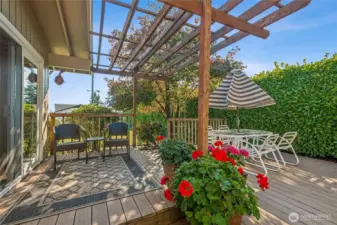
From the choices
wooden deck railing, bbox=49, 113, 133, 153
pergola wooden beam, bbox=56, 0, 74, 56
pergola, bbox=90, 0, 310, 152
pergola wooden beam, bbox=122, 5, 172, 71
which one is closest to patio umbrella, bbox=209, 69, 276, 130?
pergola, bbox=90, 0, 310, 152

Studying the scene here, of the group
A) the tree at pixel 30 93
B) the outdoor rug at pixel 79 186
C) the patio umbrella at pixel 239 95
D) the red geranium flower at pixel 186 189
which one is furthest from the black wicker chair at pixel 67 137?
the patio umbrella at pixel 239 95

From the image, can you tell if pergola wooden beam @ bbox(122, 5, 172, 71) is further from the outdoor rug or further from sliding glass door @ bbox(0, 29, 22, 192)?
the outdoor rug

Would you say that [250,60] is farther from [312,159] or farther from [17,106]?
[17,106]

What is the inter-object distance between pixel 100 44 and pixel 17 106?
1.96 metres

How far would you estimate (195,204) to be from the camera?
56.6 inches

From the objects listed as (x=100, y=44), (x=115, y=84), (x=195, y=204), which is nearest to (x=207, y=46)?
(x=195, y=204)

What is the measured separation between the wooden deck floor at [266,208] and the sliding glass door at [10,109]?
1101mm

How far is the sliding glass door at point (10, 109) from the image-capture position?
2090mm

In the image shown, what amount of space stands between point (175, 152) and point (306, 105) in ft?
11.0

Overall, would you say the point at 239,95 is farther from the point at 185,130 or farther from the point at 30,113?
the point at 30,113

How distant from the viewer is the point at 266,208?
Result: 6.21 feet

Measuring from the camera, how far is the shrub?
7.36ft

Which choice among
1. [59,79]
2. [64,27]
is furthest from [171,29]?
[59,79]

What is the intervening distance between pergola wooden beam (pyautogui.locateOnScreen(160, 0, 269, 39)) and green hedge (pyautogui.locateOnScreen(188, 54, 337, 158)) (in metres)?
1.85
